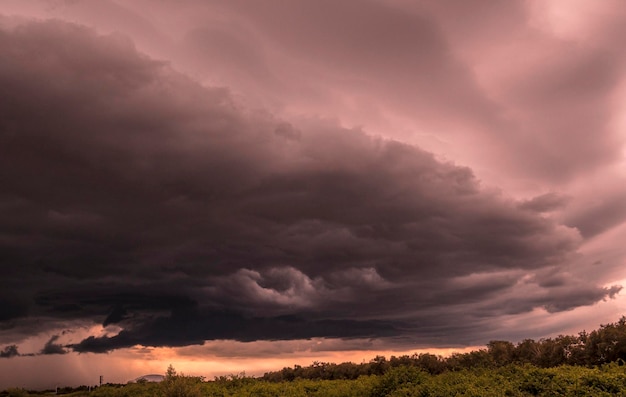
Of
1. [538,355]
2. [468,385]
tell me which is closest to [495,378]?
[468,385]

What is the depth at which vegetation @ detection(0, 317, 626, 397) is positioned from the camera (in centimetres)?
2350

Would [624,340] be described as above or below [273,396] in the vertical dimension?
above

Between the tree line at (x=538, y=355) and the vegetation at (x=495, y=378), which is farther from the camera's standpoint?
the tree line at (x=538, y=355)

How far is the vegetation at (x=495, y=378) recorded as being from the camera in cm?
2350

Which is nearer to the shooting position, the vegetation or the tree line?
the vegetation

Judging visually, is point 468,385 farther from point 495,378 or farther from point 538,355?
point 538,355

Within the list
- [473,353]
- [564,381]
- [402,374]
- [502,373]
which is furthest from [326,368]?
[564,381]

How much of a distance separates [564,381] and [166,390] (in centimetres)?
2398

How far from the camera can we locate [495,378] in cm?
2762

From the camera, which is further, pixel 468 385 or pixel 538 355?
pixel 538 355

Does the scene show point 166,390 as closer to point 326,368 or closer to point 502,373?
point 502,373

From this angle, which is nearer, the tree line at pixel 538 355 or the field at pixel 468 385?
the field at pixel 468 385

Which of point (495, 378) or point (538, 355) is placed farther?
point (538, 355)

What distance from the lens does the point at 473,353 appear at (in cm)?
5159
